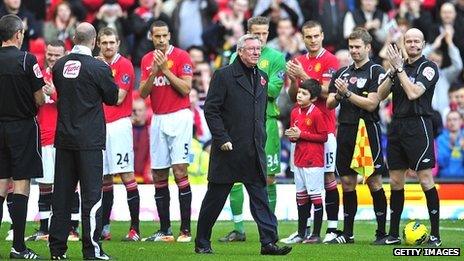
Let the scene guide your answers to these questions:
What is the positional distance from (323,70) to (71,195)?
4595 mm

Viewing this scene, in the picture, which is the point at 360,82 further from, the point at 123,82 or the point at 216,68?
the point at 216,68

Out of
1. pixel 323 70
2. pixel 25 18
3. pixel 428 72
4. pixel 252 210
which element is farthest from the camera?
pixel 25 18

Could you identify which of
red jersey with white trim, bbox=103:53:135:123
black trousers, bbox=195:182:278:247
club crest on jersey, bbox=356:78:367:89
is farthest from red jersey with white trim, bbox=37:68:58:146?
club crest on jersey, bbox=356:78:367:89

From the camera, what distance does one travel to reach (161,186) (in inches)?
A: 701

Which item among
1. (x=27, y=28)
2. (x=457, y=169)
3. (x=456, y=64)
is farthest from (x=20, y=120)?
(x=456, y=64)

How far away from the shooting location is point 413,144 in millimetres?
16516

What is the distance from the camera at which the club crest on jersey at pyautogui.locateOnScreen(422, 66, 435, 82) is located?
16359 mm

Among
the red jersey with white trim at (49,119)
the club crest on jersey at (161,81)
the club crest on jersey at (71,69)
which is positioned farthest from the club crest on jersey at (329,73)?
the club crest on jersey at (71,69)

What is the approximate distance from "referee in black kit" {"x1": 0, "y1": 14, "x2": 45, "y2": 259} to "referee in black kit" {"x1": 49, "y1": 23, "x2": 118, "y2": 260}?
18.0 inches

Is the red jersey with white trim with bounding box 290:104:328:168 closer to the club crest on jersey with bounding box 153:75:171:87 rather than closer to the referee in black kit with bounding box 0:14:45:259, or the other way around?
the club crest on jersey with bounding box 153:75:171:87

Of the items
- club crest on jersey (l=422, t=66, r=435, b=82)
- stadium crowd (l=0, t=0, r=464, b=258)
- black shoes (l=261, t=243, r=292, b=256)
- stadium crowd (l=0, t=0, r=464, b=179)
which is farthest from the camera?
stadium crowd (l=0, t=0, r=464, b=179)

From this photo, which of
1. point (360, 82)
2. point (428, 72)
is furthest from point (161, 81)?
point (428, 72)

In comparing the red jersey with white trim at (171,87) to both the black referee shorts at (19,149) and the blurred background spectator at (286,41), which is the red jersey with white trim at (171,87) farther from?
the blurred background spectator at (286,41)

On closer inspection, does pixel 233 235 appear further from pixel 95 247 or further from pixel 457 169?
pixel 457 169
